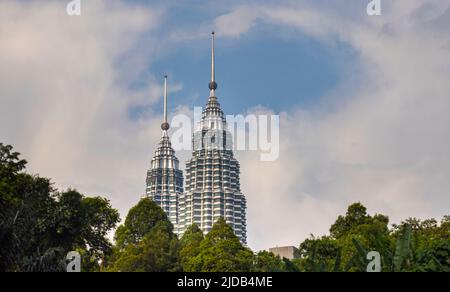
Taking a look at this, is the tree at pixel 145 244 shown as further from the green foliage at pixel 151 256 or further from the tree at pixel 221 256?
the tree at pixel 221 256

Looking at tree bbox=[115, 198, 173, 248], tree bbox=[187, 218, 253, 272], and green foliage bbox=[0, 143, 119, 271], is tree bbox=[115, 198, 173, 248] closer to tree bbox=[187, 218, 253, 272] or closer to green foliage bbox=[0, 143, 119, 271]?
tree bbox=[187, 218, 253, 272]

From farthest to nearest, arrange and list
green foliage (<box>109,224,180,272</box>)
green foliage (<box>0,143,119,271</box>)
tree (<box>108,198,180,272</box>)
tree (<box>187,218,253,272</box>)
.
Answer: tree (<box>108,198,180,272</box>)
green foliage (<box>109,224,180,272</box>)
tree (<box>187,218,253,272</box>)
green foliage (<box>0,143,119,271</box>)

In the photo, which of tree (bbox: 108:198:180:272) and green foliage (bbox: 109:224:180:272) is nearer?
green foliage (bbox: 109:224:180:272)

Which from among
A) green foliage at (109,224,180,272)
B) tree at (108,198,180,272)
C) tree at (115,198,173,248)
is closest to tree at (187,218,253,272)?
green foliage at (109,224,180,272)

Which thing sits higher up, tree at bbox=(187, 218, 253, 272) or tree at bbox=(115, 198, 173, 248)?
tree at bbox=(115, 198, 173, 248)

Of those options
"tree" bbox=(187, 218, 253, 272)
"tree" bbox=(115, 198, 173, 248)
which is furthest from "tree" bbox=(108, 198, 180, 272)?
"tree" bbox=(187, 218, 253, 272)

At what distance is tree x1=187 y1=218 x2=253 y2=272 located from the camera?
72938 mm

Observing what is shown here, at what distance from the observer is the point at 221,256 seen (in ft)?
241

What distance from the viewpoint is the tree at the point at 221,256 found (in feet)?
239

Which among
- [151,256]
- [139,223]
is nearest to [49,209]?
[151,256]

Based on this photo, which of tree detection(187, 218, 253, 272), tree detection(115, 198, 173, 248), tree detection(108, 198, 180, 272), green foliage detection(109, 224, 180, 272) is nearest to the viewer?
tree detection(187, 218, 253, 272)

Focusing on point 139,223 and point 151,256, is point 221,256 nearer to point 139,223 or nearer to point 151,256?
point 151,256

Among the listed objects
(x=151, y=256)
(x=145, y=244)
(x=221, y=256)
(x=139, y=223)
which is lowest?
(x=221, y=256)
